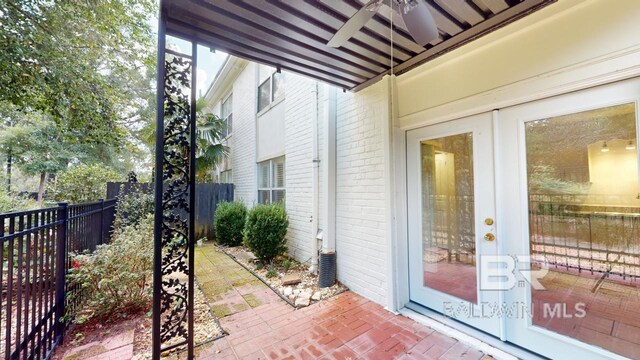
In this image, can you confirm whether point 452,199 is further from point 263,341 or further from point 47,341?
point 47,341

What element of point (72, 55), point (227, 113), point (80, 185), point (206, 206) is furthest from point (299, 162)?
point (227, 113)

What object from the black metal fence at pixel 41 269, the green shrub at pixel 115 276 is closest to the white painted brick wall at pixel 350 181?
the green shrub at pixel 115 276

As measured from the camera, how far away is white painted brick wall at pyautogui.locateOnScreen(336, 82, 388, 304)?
10.7 feet

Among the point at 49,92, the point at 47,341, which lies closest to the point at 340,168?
the point at 47,341

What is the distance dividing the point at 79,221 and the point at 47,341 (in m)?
1.24

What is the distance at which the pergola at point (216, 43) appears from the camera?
2051 mm

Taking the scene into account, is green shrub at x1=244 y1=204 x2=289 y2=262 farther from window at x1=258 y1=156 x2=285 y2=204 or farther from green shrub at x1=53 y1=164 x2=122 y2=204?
green shrub at x1=53 y1=164 x2=122 y2=204

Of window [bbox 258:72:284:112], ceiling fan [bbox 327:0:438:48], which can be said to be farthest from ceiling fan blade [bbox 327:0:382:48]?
window [bbox 258:72:284:112]

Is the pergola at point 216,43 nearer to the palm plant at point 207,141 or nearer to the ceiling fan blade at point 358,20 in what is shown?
the ceiling fan blade at point 358,20

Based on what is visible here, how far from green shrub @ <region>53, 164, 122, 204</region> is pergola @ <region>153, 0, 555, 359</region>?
17.8 ft

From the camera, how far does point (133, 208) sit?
18.1 ft

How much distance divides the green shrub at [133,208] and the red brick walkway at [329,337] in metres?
3.63

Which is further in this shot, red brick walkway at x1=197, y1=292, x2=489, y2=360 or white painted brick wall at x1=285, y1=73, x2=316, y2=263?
white painted brick wall at x1=285, y1=73, x2=316, y2=263

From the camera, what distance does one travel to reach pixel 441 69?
281 cm
